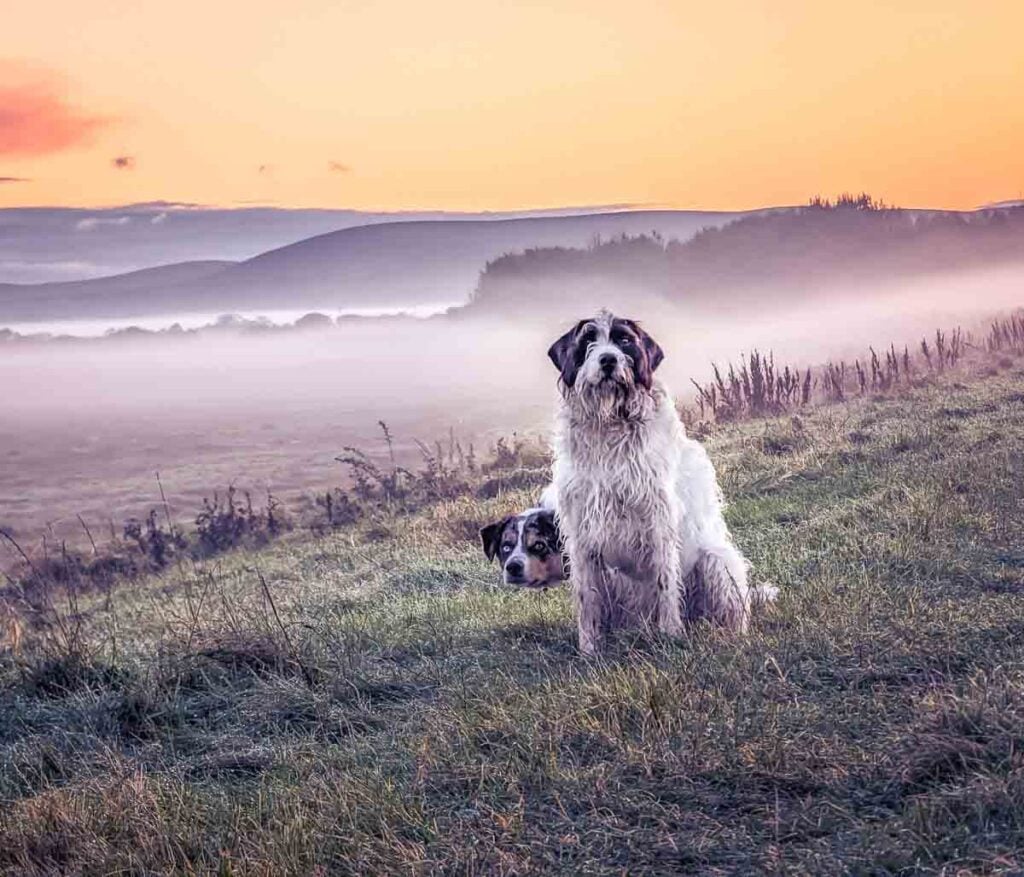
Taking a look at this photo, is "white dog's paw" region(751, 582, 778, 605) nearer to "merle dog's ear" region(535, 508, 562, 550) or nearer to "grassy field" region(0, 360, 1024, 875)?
"grassy field" region(0, 360, 1024, 875)

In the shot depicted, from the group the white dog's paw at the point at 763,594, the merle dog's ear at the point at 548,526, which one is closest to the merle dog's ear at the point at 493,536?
the merle dog's ear at the point at 548,526

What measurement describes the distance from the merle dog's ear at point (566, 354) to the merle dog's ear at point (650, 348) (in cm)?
28

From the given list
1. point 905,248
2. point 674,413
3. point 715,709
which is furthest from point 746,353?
point 905,248

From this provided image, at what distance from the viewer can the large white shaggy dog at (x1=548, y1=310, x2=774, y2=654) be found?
6.81m

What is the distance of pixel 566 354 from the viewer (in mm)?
6980

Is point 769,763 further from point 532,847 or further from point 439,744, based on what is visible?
point 439,744

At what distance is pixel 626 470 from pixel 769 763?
2594 mm

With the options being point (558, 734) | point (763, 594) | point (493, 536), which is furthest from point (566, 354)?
point (558, 734)

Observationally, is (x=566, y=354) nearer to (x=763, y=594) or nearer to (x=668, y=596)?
(x=668, y=596)

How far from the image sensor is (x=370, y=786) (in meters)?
4.80

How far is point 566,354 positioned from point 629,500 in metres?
0.84

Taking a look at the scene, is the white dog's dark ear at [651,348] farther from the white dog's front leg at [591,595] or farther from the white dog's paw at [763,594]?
the white dog's paw at [763,594]

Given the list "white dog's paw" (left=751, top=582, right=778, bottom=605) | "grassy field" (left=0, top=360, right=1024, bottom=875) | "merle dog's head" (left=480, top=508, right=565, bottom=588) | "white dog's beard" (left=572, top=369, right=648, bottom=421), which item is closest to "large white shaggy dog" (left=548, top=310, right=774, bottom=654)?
"white dog's beard" (left=572, top=369, right=648, bottom=421)

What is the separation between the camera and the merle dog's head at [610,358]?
6.70m
